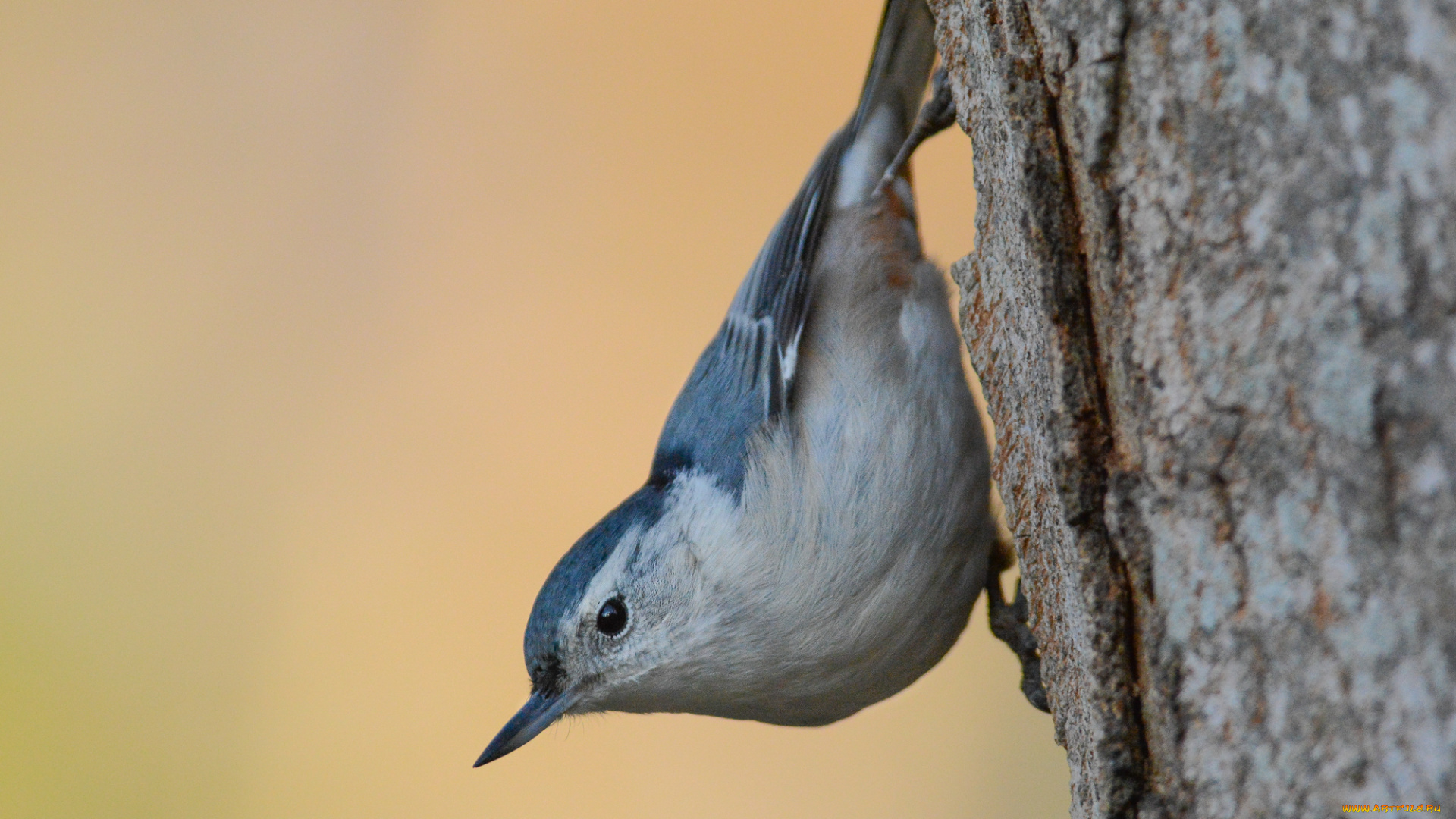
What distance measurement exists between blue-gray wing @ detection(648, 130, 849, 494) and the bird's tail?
0.10ft

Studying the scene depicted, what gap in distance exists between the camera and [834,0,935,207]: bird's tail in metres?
1.89

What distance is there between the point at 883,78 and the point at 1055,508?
1126 mm

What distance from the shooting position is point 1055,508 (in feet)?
3.43

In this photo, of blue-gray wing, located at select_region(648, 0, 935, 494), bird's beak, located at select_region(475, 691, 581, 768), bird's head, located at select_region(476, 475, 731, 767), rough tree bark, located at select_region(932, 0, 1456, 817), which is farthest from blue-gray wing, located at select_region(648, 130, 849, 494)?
rough tree bark, located at select_region(932, 0, 1456, 817)

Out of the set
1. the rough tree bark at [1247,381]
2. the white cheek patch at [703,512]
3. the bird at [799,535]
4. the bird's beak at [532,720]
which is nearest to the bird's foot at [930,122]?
the bird at [799,535]

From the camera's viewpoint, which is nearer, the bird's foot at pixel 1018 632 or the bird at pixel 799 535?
the bird at pixel 799 535

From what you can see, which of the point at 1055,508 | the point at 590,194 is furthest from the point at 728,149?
the point at 1055,508

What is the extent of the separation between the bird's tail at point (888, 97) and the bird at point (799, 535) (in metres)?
0.14

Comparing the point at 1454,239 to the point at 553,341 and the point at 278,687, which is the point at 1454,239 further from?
the point at 278,687

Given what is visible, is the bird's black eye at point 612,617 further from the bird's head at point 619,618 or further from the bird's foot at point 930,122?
the bird's foot at point 930,122

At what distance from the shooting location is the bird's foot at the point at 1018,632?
1671 mm

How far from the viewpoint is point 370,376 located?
287cm

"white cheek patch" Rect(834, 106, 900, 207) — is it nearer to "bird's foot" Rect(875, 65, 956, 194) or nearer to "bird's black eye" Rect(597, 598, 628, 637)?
"bird's foot" Rect(875, 65, 956, 194)

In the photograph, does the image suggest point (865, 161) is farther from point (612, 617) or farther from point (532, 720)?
point (532, 720)
